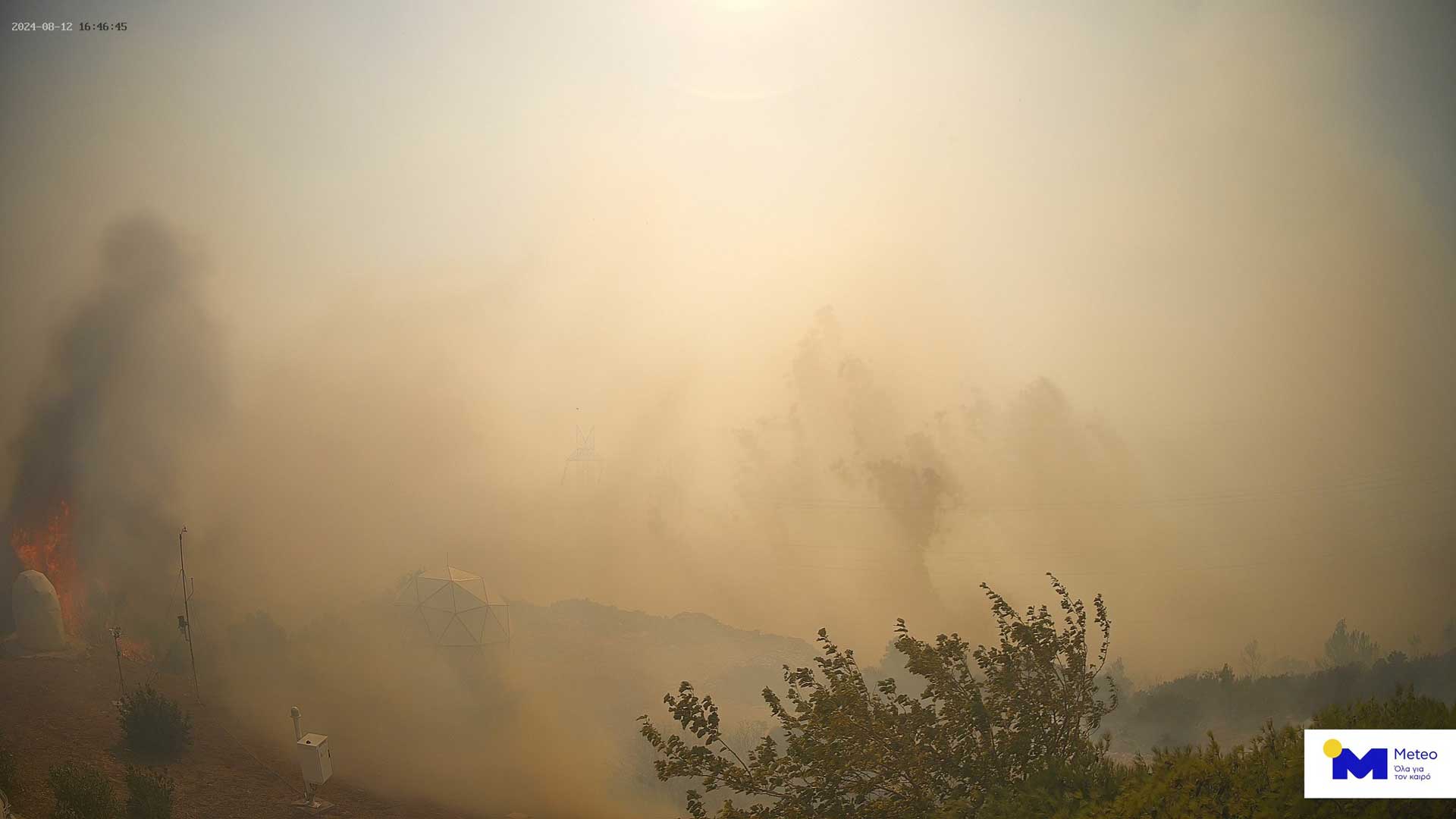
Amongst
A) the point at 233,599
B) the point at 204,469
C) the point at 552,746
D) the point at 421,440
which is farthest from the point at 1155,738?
the point at 204,469

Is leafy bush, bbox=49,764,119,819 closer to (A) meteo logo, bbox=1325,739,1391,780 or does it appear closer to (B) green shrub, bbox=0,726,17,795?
(B) green shrub, bbox=0,726,17,795

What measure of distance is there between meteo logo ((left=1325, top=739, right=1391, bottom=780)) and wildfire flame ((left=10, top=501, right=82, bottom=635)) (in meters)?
18.6

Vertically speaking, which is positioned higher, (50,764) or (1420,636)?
(1420,636)

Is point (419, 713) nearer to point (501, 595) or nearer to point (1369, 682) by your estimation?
point (501, 595)

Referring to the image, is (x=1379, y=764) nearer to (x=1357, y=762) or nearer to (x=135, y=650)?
(x=1357, y=762)

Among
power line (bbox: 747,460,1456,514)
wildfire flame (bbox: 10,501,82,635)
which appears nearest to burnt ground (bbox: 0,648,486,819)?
wildfire flame (bbox: 10,501,82,635)

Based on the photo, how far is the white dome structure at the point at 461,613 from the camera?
13.7 metres

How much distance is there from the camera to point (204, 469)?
14.4 meters

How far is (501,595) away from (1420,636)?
54.8 ft

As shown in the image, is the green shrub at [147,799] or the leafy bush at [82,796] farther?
the green shrub at [147,799]

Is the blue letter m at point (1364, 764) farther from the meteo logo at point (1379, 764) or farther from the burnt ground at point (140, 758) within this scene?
the burnt ground at point (140, 758)

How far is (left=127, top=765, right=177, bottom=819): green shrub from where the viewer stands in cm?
1003

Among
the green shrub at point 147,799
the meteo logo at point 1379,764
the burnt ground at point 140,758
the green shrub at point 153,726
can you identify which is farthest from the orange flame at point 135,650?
the meteo logo at point 1379,764

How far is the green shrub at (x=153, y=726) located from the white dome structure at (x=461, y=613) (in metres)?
3.68
